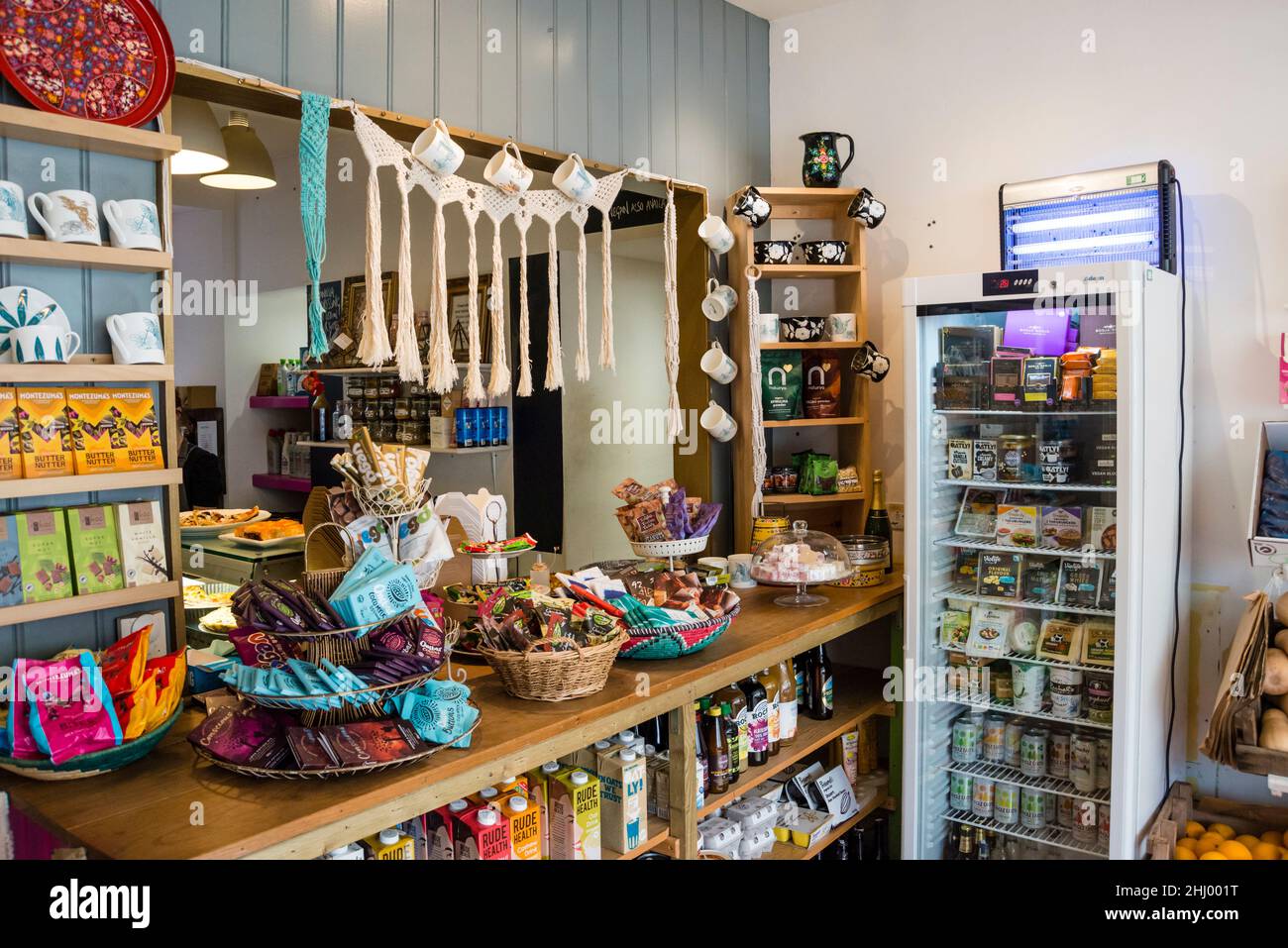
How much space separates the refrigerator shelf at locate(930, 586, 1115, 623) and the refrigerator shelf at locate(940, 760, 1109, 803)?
0.53m

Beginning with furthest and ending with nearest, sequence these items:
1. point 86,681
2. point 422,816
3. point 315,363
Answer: point 315,363 < point 422,816 < point 86,681

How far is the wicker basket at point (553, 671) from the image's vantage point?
2.03m

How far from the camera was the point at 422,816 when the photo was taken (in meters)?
1.95

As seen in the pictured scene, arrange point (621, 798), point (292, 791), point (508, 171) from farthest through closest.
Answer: point (508, 171), point (621, 798), point (292, 791)

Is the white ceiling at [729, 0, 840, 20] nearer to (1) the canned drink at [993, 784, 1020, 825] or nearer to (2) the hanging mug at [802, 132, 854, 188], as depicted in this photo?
(2) the hanging mug at [802, 132, 854, 188]

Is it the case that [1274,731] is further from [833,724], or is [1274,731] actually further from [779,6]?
[779,6]

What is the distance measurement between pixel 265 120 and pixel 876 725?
3108 mm

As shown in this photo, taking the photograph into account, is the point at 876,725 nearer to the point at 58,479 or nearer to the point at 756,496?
the point at 756,496

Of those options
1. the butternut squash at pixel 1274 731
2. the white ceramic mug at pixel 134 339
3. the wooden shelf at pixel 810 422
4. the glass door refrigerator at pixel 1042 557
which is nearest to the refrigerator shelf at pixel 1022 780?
the glass door refrigerator at pixel 1042 557

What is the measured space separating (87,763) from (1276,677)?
276cm

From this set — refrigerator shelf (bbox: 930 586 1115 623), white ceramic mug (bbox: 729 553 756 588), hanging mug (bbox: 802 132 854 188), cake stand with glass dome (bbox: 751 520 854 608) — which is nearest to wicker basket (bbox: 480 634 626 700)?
cake stand with glass dome (bbox: 751 520 854 608)

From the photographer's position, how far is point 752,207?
3365 mm

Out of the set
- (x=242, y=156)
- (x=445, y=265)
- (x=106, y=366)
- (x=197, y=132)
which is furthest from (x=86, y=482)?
(x=242, y=156)
